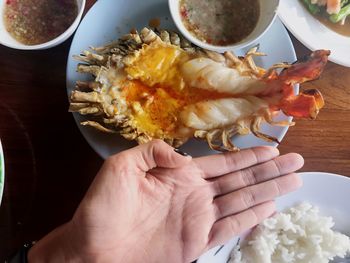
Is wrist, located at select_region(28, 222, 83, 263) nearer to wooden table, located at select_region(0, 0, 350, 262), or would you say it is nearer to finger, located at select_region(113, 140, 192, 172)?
wooden table, located at select_region(0, 0, 350, 262)

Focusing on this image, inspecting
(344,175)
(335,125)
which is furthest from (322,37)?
(344,175)

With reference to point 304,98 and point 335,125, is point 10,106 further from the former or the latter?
point 335,125

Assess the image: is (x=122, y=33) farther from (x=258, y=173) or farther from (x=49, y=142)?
(x=258, y=173)

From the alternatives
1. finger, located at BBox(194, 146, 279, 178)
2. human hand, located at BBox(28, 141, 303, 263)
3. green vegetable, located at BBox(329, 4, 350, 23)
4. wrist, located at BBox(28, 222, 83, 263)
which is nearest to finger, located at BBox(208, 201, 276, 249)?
human hand, located at BBox(28, 141, 303, 263)

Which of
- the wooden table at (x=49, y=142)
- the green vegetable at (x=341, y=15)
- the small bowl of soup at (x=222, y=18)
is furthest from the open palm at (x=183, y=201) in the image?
the green vegetable at (x=341, y=15)

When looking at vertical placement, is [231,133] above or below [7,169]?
above

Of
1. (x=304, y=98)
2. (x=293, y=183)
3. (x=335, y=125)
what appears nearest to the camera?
(x=304, y=98)
